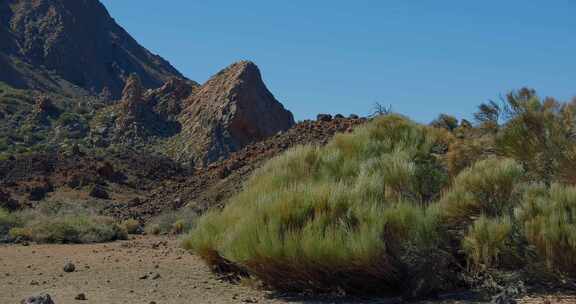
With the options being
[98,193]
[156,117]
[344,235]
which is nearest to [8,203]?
[98,193]

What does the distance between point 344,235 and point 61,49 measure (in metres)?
82.6

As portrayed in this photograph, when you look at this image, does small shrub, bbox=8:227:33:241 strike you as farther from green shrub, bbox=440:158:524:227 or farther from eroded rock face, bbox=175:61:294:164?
eroded rock face, bbox=175:61:294:164

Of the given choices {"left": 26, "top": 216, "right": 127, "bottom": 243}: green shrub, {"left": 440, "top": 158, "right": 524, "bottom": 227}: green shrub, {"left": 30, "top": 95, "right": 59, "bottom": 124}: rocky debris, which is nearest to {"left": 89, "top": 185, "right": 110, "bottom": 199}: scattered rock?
{"left": 26, "top": 216, "right": 127, "bottom": 243}: green shrub

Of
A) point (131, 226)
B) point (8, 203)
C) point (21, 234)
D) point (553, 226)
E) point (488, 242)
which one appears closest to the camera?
point (553, 226)

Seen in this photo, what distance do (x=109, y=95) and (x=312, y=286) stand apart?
275 ft

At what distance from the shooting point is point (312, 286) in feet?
33.7

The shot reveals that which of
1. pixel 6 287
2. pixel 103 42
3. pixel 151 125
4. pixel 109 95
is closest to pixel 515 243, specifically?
pixel 6 287

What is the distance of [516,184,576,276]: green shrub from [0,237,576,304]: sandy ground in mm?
729

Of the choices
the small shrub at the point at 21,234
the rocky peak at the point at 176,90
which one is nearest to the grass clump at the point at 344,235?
the small shrub at the point at 21,234

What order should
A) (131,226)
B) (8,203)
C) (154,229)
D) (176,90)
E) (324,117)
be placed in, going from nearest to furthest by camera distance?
(131,226), (154,229), (8,203), (324,117), (176,90)

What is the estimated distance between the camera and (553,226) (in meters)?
9.48

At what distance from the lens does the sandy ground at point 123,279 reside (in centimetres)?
1009

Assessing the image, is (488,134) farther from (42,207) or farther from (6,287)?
(42,207)

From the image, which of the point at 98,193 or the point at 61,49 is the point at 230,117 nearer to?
the point at 98,193
